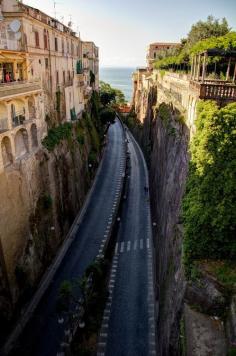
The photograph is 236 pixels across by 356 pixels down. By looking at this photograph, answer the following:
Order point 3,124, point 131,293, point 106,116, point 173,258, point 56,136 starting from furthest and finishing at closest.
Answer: point 106,116, point 56,136, point 131,293, point 3,124, point 173,258

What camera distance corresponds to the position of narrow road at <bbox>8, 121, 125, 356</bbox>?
19375mm

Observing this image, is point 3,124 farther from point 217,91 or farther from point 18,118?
point 217,91

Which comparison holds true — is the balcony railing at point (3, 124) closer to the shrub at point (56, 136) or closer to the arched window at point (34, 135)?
the arched window at point (34, 135)

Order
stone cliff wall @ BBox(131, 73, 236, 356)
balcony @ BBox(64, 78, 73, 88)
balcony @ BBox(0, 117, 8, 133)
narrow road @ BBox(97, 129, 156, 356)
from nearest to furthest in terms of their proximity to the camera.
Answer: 1. stone cliff wall @ BBox(131, 73, 236, 356)
2. narrow road @ BBox(97, 129, 156, 356)
3. balcony @ BBox(0, 117, 8, 133)
4. balcony @ BBox(64, 78, 73, 88)

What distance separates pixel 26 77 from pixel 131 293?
20262mm

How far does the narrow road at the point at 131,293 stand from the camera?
19359mm

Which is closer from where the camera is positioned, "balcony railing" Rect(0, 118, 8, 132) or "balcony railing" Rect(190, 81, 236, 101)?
"balcony railing" Rect(190, 81, 236, 101)

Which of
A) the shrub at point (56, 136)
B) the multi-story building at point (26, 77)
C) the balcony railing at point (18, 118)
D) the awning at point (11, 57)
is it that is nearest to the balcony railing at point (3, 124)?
the multi-story building at point (26, 77)

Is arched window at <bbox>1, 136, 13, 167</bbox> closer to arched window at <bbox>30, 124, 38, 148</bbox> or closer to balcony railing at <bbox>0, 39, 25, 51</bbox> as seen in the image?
arched window at <bbox>30, 124, 38, 148</bbox>

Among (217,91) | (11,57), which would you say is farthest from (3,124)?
(217,91)

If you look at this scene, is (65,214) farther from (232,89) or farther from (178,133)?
(232,89)

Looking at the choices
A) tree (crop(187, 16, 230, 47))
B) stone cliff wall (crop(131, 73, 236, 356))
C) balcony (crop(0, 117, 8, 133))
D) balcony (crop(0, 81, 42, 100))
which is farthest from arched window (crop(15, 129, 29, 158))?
tree (crop(187, 16, 230, 47))

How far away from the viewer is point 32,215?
23562 millimetres

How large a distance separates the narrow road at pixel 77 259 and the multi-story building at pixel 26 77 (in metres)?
10.8
